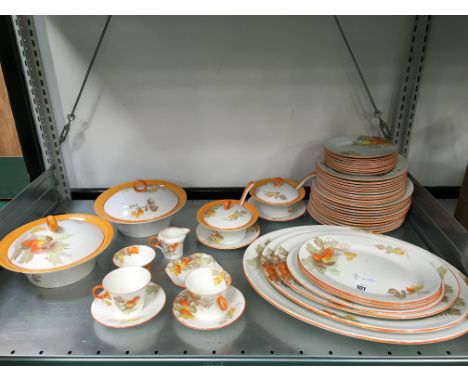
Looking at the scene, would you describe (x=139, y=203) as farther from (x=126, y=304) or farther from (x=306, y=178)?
(x=306, y=178)

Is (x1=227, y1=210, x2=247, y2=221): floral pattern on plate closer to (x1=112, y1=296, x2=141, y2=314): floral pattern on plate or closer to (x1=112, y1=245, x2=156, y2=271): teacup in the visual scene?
(x1=112, y1=245, x2=156, y2=271): teacup

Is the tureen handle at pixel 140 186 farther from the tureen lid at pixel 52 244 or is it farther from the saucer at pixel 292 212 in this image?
the saucer at pixel 292 212

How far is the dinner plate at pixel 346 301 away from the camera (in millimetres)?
674

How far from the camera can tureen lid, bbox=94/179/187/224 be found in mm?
932

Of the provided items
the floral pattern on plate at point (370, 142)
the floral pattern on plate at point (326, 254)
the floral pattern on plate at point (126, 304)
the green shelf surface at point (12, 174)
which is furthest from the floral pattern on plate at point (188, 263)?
the green shelf surface at point (12, 174)

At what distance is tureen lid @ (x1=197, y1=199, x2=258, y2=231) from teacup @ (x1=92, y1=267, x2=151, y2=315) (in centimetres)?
21

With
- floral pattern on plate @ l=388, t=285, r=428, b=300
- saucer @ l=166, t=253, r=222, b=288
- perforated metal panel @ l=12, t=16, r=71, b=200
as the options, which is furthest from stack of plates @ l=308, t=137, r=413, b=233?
perforated metal panel @ l=12, t=16, r=71, b=200

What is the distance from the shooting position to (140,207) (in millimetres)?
946

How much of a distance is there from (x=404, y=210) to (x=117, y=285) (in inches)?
28.3

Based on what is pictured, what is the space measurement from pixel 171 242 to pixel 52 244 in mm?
248

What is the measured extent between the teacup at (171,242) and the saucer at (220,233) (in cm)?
6

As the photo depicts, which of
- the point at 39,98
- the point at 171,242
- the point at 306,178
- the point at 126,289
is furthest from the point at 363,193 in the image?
the point at 39,98
